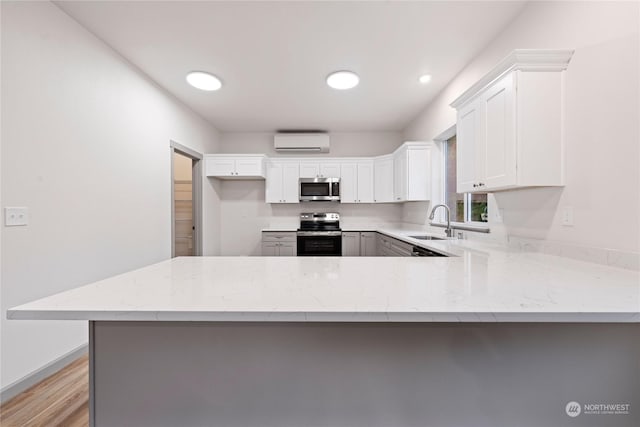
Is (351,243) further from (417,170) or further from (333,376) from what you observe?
(333,376)

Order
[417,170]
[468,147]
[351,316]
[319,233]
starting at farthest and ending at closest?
[319,233]
[417,170]
[468,147]
[351,316]

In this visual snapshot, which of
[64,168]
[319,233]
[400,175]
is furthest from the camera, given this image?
[319,233]

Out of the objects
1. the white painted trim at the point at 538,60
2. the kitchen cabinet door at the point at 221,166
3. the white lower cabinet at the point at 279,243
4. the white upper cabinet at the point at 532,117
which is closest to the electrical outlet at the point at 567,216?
the white upper cabinet at the point at 532,117

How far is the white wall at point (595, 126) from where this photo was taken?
1368mm

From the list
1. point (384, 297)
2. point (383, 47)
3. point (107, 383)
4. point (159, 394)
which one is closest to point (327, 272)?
point (384, 297)

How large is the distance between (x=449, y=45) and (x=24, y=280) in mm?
3792

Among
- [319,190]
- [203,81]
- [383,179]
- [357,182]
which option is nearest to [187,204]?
[319,190]

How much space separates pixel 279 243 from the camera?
4.65 meters

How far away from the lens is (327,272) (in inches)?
50.2

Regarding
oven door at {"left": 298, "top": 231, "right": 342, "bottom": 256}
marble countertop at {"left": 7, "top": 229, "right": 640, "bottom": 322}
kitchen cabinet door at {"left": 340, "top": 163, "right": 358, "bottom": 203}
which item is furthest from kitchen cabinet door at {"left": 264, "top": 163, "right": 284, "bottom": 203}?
marble countertop at {"left": 7, "top": 229, "right": 640, "bottom": 322}

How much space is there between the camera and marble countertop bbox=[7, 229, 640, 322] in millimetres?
781

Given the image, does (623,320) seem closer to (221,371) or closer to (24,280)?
(221,371)

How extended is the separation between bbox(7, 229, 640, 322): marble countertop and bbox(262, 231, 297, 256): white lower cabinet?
319 cm

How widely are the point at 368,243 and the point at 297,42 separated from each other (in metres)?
3.14
